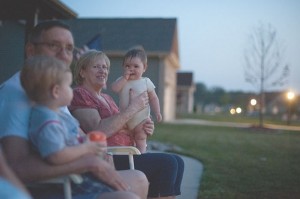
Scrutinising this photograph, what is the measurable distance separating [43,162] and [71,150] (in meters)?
0.14

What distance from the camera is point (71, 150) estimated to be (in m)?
1.71

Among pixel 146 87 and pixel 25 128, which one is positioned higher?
pixel 146 87

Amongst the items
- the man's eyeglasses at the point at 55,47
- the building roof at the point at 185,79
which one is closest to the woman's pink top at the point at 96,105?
the man's eyeglasses at the point at 55,47

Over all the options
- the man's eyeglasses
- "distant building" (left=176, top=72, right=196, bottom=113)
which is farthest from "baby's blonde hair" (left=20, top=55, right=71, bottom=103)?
"distant building" (left=176, top=72, right=196, bottom=113)

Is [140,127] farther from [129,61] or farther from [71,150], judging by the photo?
[71,150]

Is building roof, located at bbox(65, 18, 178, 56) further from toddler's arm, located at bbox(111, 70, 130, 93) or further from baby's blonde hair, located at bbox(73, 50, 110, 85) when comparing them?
baby's blonde hair, located at bbox(73, 50, 110, 85)

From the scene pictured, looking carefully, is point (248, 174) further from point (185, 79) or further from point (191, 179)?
point (185, 79)

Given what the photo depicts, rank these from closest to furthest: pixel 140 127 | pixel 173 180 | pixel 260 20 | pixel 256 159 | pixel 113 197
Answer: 1. pixel 113 197
2. pixel 173 180
3. pixel 140 127
4. pixel 256 159
5. pixel 260 20

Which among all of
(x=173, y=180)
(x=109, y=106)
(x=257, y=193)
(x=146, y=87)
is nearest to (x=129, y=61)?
(x=146, y=87)

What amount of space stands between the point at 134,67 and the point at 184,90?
47.2 meters

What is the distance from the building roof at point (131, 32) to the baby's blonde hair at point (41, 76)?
64.5ft

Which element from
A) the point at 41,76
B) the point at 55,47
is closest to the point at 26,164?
the point at 41,76

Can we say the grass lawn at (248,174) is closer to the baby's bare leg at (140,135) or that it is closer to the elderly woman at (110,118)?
the baby's bare leg at (140,135)

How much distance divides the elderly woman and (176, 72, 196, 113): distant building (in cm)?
4643
